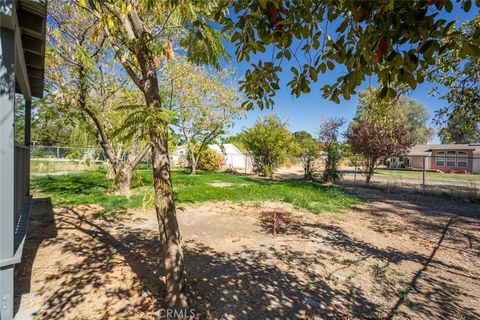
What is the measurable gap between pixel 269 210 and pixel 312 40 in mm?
5849

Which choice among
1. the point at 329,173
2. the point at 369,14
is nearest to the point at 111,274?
the point at 369,14

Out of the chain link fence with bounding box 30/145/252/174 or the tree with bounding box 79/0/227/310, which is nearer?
the tree with bounding box 79/0/227/310

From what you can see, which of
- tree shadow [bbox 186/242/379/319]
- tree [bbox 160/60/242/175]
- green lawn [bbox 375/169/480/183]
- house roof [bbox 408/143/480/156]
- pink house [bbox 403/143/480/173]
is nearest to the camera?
tree shadow [bbox 186/242/379/319]

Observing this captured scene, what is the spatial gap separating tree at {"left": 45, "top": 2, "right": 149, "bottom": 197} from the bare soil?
1925 millimetres

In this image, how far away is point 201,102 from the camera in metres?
15.8

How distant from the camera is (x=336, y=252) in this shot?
14.0 ft

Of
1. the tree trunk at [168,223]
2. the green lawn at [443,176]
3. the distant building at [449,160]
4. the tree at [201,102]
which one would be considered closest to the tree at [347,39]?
the tree trunk at [168,223]

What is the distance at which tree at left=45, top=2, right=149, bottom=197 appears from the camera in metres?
6.27

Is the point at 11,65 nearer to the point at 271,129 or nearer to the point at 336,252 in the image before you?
the point at 336,252

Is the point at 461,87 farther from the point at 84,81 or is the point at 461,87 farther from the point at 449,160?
the point at 449,160

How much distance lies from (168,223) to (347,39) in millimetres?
2264

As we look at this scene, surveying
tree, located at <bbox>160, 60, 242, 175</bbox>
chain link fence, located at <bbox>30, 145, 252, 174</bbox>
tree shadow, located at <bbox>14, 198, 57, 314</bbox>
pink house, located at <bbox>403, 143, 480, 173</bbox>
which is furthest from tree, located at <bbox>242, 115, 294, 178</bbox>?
pink house, located at <bbox>403, 143, 480, 173</bbox>

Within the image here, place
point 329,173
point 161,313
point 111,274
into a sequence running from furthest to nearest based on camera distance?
point 329,173 < point 111,274 < point 161,313

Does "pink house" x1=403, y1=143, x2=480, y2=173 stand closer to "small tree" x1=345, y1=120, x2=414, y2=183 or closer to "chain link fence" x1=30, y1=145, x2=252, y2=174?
"small tree" x1=345, y1=120, x2=414, y2=183
